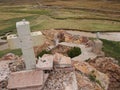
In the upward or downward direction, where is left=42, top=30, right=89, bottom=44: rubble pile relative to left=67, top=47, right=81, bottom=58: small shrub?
downward

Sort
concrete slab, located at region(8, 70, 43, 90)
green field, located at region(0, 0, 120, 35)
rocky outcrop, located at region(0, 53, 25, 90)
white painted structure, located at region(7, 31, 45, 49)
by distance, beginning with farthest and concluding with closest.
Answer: green field, located at region(0, 0, 120, 35) < rocky outcrop, located at region(0, 53, 25, 90) < white painted structure, located at region(7, 31, 45, 49) < concrete slab, located at region(8, 70, 43, 90)

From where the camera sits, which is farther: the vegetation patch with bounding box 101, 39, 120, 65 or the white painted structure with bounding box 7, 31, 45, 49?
the vegetation patch with bounding box 101, 39, 120, 65

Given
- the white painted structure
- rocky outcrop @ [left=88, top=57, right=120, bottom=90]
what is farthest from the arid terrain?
the white painted structure

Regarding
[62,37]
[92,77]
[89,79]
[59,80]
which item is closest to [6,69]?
[59,80]

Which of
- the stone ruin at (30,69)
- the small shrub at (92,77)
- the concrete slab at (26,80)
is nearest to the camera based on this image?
the concrete slab at (26,80)

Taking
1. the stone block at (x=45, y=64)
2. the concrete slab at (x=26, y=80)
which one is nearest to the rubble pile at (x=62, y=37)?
the stone block at (x=45, y=64)

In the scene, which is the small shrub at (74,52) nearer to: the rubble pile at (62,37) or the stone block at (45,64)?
the rubble pile at (62,37)

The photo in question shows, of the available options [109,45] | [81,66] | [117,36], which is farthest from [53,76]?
[117,36]

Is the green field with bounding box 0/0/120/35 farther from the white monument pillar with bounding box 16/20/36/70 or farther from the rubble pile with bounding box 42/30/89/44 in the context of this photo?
the white monument pillar with bounding box 16/20/36/70
